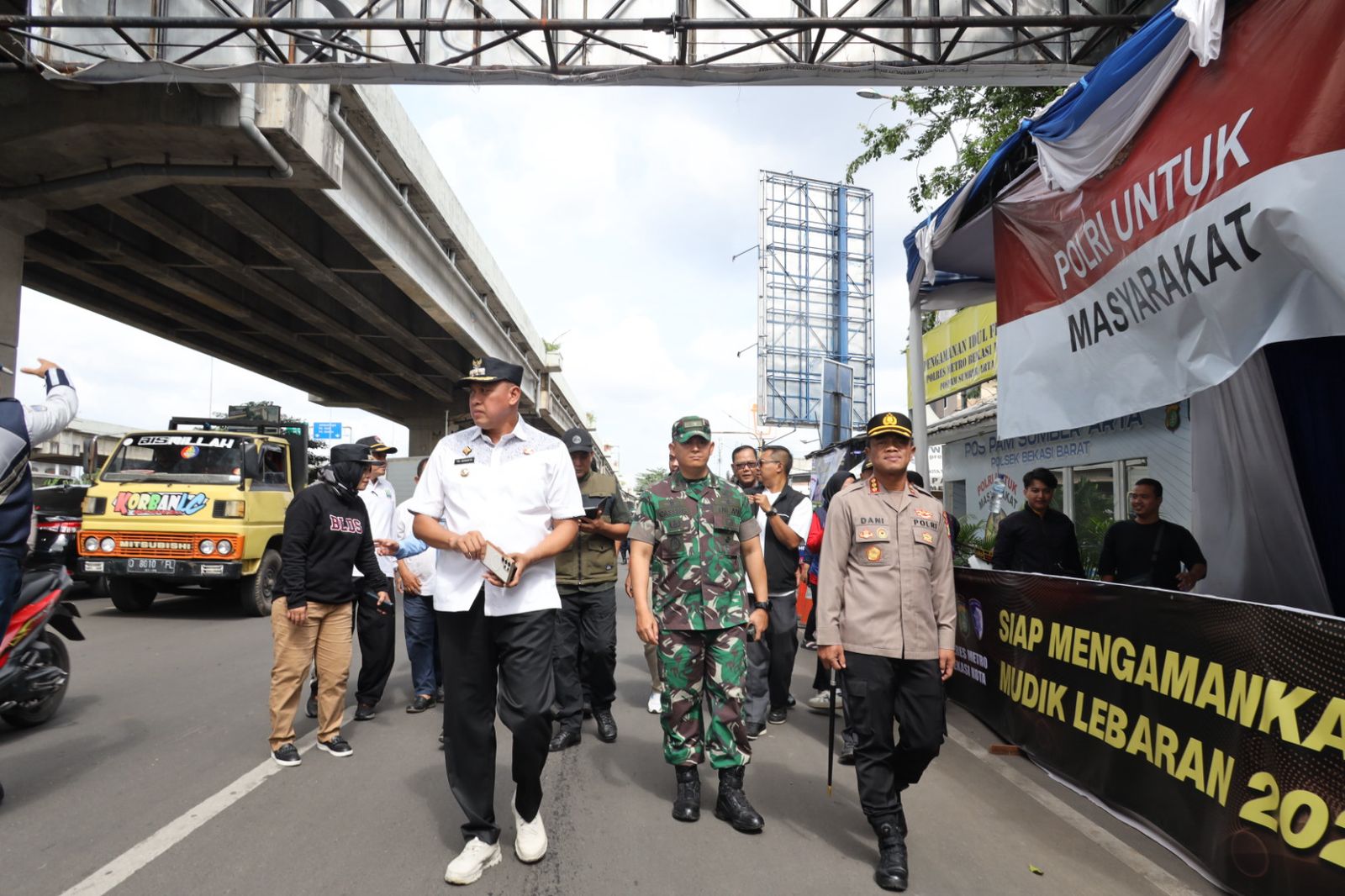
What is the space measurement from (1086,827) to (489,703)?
289 centimetres

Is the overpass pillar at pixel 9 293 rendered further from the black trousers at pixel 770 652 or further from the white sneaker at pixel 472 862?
the white sneaker at pixel 472 862

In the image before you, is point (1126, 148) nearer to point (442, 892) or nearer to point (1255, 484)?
point (1255, 484)

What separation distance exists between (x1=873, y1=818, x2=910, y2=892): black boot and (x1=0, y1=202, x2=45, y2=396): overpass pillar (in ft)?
44.4

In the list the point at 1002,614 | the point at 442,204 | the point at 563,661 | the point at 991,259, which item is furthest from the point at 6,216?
the point at 1002,614

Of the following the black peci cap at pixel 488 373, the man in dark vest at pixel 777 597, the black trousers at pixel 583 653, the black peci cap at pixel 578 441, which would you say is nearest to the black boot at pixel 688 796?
the black trousers at pixel 583 653

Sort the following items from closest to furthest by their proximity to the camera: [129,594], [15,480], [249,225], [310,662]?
[15,480] → [310,662] → [129,594] → [249,225]

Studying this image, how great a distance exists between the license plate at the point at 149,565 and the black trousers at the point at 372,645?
534 centimetres

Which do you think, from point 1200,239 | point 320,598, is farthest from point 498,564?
point 1200,239

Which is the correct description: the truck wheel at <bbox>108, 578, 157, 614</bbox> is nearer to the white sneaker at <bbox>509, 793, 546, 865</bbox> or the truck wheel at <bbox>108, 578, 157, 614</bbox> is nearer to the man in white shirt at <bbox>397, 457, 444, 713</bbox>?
the man in white shirt at <bbox>397, 457, 444, 713</bbox>

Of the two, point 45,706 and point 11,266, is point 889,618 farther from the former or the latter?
point 11,266

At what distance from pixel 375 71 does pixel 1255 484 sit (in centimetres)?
760

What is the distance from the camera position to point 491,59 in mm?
7918

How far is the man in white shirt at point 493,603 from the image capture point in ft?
11.2

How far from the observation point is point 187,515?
10164 mm
